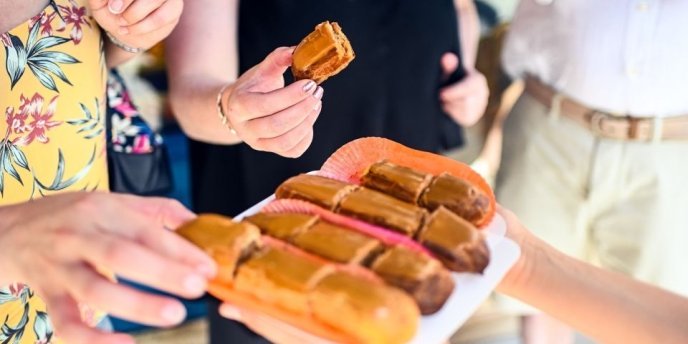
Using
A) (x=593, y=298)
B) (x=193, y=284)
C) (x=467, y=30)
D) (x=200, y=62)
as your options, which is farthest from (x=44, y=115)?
(x=467, y=30)

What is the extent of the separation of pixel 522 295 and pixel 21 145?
43 centimetres

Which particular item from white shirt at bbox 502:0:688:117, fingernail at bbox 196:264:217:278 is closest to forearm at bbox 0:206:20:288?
fingernail at bbox 196:264:217:278

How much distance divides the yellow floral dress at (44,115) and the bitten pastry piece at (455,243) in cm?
26

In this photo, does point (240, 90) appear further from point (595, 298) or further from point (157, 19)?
point (595, 298)

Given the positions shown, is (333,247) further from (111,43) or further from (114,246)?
(111,43)

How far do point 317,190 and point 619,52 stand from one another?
64cm

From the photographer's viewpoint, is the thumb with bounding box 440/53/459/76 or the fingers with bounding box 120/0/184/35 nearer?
the fingers with bounding box 120/0/184/35

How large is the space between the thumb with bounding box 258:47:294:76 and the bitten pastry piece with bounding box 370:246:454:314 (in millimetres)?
208

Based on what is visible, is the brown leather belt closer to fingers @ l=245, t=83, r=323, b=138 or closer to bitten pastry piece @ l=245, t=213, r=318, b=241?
fingers @ l=245, t=83, r=323, b=138

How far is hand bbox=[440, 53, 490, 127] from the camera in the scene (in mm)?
941

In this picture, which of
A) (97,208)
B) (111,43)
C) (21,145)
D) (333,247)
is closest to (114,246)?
(97,208)

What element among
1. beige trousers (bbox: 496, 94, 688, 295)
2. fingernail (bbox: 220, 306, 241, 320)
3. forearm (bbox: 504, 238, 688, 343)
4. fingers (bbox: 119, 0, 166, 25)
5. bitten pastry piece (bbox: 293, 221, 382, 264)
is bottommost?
beige trousers (bbox: 496, 94, 688, 295)

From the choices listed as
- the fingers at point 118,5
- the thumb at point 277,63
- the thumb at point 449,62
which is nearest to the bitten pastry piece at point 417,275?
the thumb at point 277,63

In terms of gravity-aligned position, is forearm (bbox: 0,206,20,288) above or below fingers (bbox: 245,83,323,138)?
above
